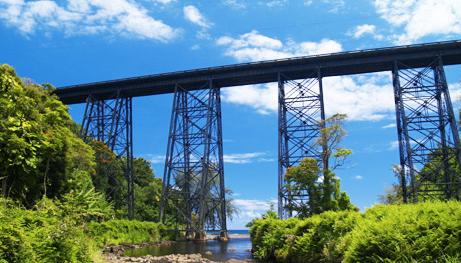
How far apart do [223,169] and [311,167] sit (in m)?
10.8

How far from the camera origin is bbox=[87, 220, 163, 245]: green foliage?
24.8 meters

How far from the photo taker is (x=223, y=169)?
33.8 m

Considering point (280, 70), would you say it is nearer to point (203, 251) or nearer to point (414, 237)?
point (203, 251)

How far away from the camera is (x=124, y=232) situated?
27.9 meters

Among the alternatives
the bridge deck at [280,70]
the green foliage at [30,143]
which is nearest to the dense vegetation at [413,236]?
the green foliage at [30,143]

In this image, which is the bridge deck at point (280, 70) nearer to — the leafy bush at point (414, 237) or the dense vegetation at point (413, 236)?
the dense vegetation at point (413, 236)

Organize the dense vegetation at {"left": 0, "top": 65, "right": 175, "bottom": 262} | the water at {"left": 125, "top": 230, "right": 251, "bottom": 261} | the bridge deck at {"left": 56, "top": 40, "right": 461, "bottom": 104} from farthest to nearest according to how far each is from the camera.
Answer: the bridge deck at {"left": 56, "top": 40, "right": 461, "bottom": 104}
the water at {"left": 125, "top": 230, "right": 251, "bottom": 261}
the dense vegetation at {"left": 0, "top": 65, "right": 175, "bottom": 262}

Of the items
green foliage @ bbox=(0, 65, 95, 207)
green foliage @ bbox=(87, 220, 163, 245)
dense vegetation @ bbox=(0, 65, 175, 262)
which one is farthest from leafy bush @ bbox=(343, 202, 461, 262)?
green foliage @ bbox=(87, 220, 163, 245)

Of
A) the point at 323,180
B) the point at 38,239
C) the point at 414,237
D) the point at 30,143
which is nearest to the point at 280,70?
the point at 323,180

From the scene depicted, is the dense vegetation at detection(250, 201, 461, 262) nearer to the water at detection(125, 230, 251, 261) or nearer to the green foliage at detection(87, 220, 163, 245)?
the water at detection(125, 230, 251, 261)

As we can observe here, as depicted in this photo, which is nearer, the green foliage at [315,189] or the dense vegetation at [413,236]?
the dense vegetation at [413,236]

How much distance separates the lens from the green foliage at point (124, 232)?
81.4 feet

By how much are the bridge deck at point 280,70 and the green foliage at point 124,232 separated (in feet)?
36.4

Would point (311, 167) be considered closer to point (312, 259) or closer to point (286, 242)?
point (286, 242)
